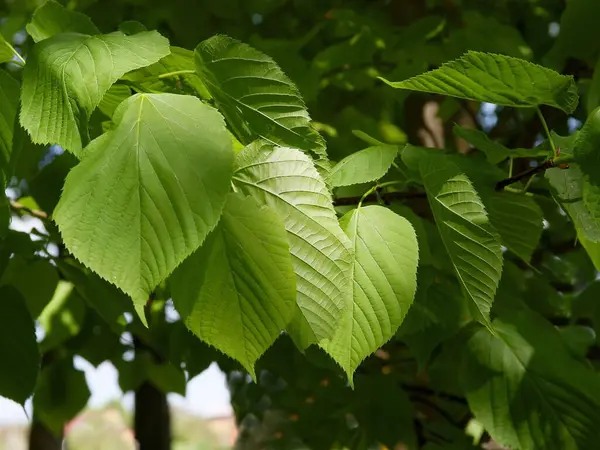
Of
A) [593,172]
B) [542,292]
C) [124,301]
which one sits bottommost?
[542,292]

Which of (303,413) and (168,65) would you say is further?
(303,413)

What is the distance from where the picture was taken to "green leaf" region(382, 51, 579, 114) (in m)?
0.35

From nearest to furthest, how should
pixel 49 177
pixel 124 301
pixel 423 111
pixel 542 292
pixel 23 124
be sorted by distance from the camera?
pixel 23 124, pixel 49 177, pixel 124 301, pixel 542 292, pixel 423 111

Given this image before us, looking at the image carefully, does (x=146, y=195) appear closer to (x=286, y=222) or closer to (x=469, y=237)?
(x=286, y=222)

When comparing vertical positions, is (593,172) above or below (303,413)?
above

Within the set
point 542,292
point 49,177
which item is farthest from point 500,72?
point 542,292

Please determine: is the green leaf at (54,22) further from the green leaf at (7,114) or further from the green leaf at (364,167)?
the green leaf at (364,167)

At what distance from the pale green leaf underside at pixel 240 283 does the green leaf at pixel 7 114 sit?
5.1 inches

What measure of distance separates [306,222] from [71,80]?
137mm

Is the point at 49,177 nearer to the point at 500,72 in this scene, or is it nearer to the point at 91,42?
the point at 91,42

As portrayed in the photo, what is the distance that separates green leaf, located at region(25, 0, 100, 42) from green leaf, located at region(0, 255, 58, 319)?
0.36m

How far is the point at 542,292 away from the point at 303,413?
40 centimetres

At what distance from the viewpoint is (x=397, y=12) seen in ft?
4.25

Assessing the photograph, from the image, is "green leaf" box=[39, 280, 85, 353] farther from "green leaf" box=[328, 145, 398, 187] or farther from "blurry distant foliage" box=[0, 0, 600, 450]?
"green leaf" box=[328, 145, 398, 187]
